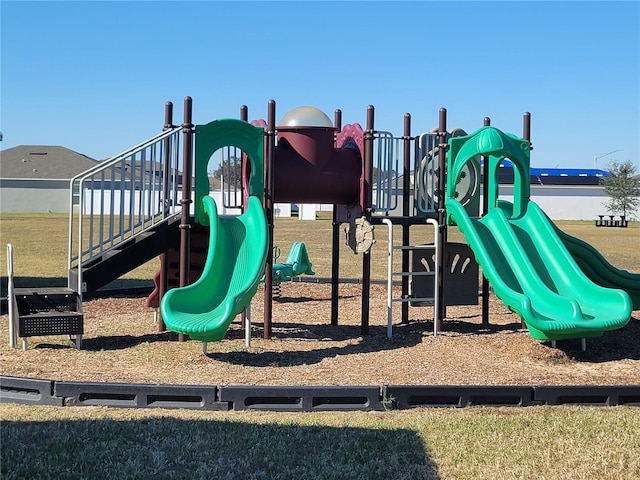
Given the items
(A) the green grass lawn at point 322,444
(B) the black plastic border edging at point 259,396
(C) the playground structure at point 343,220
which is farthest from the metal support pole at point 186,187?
(A) the green grass lawn at point 322,444

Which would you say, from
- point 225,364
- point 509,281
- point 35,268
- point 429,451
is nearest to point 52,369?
point 225,364

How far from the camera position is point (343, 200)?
11320 mm

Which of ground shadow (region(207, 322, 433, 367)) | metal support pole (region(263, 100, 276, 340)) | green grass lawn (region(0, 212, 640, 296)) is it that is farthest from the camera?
green grass lawn (region(0, 212, 640, 296))

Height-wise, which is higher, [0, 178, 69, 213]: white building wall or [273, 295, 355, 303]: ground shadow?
[0, 178, 69, 213]: white building wall

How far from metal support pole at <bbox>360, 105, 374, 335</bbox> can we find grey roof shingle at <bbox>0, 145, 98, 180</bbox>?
6247 centimetres

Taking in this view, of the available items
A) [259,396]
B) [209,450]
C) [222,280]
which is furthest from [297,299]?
[209,450]

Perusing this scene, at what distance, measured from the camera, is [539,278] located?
31.9ft

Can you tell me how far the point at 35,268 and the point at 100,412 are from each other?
13983 millimetres

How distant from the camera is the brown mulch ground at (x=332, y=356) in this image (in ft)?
26.9

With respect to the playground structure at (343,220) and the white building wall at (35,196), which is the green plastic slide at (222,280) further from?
the white building wall at (35,196)

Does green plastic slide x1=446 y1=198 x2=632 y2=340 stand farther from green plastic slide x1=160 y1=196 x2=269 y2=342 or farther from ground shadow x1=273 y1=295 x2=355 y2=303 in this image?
ground shadow x1=273 y1=295 x2=355 y2=303

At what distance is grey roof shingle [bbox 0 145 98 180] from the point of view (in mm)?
70562

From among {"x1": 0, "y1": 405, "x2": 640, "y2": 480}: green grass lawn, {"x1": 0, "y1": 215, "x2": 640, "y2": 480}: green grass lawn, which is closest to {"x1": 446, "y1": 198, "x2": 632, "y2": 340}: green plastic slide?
{"x1": 0, "y1": 215, "x2": 640, "y2": 480}: green grass lawn

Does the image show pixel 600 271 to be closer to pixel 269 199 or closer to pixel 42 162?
pixel 269 199
